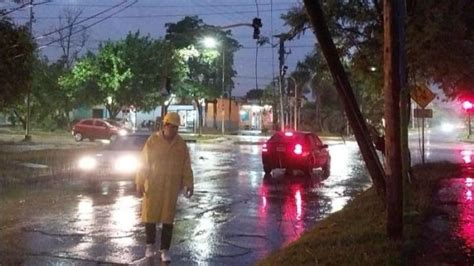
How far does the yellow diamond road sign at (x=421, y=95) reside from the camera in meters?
19.2

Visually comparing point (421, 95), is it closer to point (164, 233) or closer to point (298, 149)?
point (298, 149)

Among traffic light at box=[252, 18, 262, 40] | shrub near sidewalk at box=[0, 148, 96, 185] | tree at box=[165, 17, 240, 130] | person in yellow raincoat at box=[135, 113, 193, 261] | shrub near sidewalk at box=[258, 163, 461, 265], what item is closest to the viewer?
shrub near sidewalk at box=[258, 163, 461, 265]

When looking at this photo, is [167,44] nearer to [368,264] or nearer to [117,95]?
[117,95]

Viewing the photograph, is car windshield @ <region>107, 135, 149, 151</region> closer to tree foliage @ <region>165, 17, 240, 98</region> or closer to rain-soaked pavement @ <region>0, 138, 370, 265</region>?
rain-soaked pavement @ <region>0, 138, 370, 265</region>

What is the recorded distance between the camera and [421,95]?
19.7m

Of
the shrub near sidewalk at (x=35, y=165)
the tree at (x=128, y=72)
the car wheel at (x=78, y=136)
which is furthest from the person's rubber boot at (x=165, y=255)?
the tree at (x=128, y=72)

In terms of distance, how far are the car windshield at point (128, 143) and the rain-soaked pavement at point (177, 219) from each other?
121 cm

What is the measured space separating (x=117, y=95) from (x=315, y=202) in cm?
3738

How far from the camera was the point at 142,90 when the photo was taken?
50.3 metres

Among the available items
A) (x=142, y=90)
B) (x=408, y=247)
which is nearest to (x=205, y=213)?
(x=408, y=247)

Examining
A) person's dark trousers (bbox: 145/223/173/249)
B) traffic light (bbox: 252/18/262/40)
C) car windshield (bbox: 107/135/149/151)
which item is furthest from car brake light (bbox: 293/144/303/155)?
person's dark trousers (bbox: 145/223/173/249)

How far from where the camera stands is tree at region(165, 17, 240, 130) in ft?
184

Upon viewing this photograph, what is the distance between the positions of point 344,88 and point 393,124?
7.68ft

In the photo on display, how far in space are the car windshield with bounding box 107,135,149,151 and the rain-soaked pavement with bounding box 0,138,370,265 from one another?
1.21 metres
